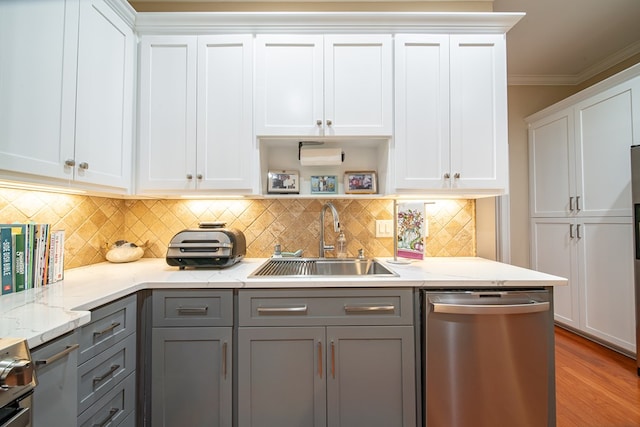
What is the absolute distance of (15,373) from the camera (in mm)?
574

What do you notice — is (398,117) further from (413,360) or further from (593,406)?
(593,406)

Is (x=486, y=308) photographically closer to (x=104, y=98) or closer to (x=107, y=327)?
(x=107, y=327)

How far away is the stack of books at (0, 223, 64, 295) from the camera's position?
108 cm

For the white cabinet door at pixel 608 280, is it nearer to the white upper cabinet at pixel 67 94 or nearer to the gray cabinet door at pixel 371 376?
the gray cabinet door at pixel 371 376

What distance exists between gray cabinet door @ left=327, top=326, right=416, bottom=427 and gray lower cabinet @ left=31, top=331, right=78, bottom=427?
0.92 meters

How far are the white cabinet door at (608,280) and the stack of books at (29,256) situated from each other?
12.6 feet

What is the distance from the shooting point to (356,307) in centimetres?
124

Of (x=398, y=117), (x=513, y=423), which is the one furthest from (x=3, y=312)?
(x=513, y=423)

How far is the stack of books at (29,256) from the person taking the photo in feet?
3.54

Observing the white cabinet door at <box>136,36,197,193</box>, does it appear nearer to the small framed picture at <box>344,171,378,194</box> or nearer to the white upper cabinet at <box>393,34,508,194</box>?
the small framed picture at <box>344,171,378,194</box>

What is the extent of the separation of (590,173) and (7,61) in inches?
153

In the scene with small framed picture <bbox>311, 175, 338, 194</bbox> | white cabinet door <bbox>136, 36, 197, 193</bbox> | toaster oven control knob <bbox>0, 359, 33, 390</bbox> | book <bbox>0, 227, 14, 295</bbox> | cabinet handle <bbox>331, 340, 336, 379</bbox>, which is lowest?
cabinet handle <bbox>331, 340, 336, 379</bbox>

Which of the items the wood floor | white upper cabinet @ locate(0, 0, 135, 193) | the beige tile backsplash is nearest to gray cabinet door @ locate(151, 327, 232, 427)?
the beige tile backsplash

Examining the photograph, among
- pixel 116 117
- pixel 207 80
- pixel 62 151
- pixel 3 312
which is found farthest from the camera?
pixel 207 80
